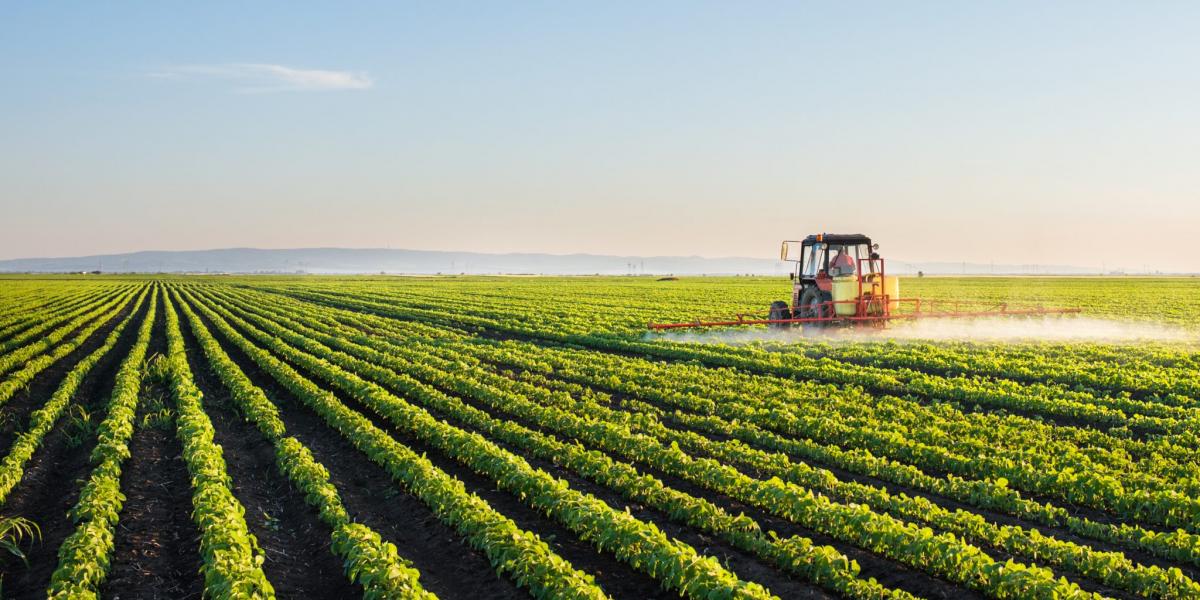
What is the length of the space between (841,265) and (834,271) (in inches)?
10.8

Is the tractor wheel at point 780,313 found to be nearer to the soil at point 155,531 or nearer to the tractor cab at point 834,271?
the tractor cab at point 834,271

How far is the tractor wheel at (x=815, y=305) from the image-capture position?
2364 cm

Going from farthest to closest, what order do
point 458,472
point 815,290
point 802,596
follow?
point 815,290
point 458,472
point 802,596

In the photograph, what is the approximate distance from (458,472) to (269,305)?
42.3 metres

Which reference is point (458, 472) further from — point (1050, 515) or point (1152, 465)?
point (1152, 465)

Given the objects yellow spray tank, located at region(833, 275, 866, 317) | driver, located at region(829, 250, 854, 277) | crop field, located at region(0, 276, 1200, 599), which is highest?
driver, located at region(829, 250, 854, 277)

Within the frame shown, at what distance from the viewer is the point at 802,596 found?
655 centimetres

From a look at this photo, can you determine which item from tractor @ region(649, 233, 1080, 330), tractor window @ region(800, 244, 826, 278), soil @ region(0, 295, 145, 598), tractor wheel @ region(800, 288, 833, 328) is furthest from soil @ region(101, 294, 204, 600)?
tractor window @ region(800, 244, 826, 278)

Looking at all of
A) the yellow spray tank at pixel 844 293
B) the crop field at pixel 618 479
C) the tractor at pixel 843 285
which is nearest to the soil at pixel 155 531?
the crop field at pixel 618 479

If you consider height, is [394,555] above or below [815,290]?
below

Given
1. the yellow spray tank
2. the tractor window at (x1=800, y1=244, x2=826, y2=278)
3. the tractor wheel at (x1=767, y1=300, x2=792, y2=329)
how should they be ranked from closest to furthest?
the yellow spray tank → the tractor window at (x1=800, y1=244, x2=826, y2=278) → the tractor wheel at (x1=767, y1=300, x2=792, y2=329)

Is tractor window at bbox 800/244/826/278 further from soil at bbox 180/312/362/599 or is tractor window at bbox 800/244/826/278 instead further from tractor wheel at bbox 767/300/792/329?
soil at bbox 180/312/362/599

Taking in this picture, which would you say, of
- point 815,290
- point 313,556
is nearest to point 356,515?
point 313,556

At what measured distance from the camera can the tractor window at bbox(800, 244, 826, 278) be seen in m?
24.2
